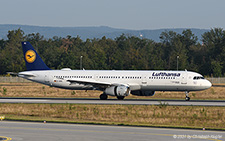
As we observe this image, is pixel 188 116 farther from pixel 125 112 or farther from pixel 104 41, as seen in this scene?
pixel 104 41

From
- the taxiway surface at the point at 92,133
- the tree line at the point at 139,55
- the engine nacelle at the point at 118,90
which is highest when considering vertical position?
the tree line at the point at 139,55

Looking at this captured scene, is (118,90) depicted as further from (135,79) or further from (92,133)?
(92,133)

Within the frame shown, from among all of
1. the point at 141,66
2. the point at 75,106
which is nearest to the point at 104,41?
the point at 141,66

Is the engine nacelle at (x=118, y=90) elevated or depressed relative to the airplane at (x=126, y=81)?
depressed

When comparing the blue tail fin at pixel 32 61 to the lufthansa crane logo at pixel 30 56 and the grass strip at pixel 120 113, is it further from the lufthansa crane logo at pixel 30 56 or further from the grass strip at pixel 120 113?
the grass strip at pixel 120 113

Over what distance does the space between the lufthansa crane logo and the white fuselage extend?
3296 mm

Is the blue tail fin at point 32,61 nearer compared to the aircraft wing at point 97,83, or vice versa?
the aircraft wing at point 97,83

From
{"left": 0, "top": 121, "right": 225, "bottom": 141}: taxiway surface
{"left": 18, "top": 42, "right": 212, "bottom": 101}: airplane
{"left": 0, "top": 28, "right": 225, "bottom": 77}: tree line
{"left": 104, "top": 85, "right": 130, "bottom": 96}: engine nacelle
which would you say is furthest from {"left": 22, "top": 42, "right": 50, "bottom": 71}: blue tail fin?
{"left": 0, "top": 28, "right": 225, "bottom": 77}: tree line

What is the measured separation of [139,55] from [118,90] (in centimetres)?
9144

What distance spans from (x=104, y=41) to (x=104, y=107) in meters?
147

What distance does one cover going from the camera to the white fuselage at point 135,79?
51.1 meters

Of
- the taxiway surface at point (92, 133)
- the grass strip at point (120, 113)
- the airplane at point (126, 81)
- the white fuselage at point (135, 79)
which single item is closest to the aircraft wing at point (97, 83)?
the airplane at point (126, 81)

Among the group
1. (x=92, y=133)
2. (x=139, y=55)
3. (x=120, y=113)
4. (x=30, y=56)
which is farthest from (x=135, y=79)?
(x=139, y=55)

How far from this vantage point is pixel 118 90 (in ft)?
165
